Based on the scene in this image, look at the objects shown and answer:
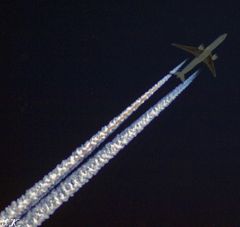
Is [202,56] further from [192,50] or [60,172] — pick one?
[60,172]

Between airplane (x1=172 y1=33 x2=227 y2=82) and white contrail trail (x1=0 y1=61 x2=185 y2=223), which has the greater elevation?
airplane (x1=172 y1=33 x2=227 y2=82)

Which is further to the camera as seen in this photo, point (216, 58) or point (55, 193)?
point (216, 58)

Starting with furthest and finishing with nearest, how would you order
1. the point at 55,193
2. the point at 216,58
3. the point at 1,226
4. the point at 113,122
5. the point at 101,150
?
1. the point at 216,58
2. the point at 113,122
3. the point at 101,150
4. the point at 55,193
5. the point at 1,226

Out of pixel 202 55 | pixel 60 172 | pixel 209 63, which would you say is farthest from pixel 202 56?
pixel 60 172

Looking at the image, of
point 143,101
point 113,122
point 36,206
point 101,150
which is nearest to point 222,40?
point 143,101

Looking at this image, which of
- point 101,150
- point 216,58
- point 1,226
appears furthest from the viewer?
point 216,58

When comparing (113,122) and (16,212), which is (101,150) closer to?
(113,122)
